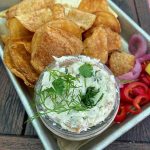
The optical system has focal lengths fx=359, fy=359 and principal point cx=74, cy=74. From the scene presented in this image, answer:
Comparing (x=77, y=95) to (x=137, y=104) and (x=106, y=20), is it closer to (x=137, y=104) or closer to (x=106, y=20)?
(x=137, y=104)

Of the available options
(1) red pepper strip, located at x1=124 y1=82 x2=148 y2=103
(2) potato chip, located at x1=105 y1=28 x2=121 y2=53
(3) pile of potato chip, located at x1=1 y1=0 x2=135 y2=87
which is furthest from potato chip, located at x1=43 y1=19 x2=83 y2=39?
(1) red pepper strip, located at x1=124 y1=82 x2=148 y2=103

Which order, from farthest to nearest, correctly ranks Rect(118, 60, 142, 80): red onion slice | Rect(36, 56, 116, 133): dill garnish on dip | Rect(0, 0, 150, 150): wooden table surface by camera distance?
1. Rect(118, 60, 142, 80): red onion slice
2. Rect(0, 0, 150, 150): wooden table surface
3. Rect(36, 56, 116, 133): dill garnish on dip

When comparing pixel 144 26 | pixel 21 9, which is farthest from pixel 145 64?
pixel 21 9

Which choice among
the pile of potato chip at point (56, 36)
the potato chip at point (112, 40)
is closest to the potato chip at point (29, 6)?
the pile of potato chip at point (56, 36)

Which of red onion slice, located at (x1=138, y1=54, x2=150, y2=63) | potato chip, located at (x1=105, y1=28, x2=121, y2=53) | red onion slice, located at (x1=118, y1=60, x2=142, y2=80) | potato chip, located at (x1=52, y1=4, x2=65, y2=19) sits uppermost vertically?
potato chip, located at (x1=52, y1=4, x2=65, y2=19)

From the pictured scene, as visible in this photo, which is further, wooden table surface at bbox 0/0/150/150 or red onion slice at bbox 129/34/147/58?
red onion slice at bbox 129/34/147/58

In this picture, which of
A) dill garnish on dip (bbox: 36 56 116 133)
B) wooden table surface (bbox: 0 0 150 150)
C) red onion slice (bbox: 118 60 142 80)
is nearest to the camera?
dill garnish on dip (bbox: 36 56 116 133)

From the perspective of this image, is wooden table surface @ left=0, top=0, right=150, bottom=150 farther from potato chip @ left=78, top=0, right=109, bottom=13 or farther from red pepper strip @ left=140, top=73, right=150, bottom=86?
potato chip @ left=78, top=0, right=109, bottom=13
